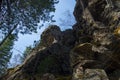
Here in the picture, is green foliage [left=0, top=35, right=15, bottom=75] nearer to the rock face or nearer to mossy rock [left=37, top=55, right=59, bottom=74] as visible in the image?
the rock face

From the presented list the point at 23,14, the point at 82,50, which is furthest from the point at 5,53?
the point at 82,50

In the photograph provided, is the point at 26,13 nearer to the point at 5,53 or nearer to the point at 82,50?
the point at 82,50

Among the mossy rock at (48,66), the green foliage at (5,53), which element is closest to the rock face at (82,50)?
the mossy rock at (48,66)

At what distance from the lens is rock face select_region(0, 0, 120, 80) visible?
19.5 meters

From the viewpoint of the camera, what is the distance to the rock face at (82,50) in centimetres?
1950

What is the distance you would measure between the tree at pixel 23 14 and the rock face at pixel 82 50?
9.97 feet

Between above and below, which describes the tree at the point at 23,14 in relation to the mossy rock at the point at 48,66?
above

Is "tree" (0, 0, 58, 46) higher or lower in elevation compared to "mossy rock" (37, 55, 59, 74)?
higher

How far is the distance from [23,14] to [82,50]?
1021cm

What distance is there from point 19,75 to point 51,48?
478 cm

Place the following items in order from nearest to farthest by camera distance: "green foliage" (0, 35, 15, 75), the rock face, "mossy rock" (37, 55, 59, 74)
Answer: the rock face → "mossy rock" (37, 55, 59, 74) → "green foliage" (0, 35, 15, 75)

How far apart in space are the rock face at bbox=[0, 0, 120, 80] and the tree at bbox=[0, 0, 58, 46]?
3040mm

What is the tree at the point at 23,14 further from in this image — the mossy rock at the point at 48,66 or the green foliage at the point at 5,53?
the green foliage at the point at 5,53

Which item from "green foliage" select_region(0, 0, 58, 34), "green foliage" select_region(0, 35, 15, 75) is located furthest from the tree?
"green foliage" select_region(0, 35, 15, 75)
